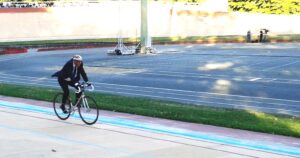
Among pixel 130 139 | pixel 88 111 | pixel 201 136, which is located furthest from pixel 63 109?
pixel 201 136

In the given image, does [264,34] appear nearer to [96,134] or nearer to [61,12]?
[61,12]

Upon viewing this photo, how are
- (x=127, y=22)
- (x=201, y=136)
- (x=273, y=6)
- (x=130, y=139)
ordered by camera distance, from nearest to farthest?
(x=130, y=139) < (x=201, y=136) < (x=127, y=22) < (x=273, y=6)

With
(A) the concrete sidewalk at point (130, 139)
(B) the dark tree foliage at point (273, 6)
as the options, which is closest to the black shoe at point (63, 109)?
(A) the concrete sidewalk at point (130, 139)

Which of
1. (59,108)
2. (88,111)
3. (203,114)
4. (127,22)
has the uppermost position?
(127,22)

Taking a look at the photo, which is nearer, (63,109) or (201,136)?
(201,136)

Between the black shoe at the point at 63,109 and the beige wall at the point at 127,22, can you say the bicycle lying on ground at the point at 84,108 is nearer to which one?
the black shoe at the point at 63,109

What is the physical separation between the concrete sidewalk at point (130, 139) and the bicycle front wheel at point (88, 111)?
0.18m

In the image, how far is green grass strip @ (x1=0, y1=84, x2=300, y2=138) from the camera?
1130 centimetres

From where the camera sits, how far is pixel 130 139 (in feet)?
33.7

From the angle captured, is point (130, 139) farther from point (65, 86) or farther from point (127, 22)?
point (127, 22)

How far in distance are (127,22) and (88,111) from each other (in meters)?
51.9

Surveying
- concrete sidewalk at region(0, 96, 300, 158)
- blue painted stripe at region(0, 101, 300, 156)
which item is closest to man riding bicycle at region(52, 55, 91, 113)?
concrete sidewalk at region(0, 96, 300, 158)

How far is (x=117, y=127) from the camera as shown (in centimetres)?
1158

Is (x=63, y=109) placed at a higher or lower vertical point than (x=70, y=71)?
lower
